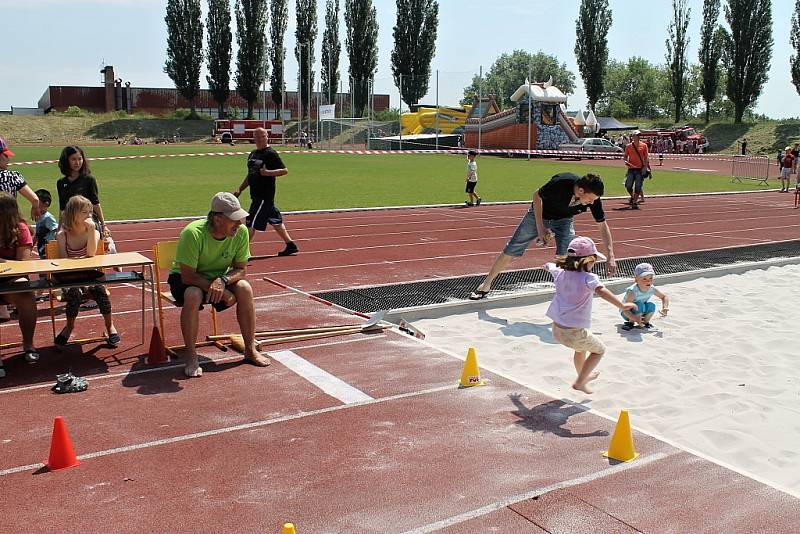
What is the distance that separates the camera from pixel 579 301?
19.4 feet

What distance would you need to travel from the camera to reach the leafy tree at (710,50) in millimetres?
71438

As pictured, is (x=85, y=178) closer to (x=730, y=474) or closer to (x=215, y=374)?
(x=215, y=374)

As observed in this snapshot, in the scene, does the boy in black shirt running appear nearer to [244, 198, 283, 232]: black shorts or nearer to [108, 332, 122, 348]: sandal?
[244, 198, 283, 232]: black shorts

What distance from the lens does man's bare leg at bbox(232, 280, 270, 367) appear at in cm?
658

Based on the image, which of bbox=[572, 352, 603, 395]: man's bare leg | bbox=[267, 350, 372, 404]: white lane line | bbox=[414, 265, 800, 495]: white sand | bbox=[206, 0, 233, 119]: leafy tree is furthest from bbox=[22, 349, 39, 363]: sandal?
bbox=[206, 0, 233, 119]: leafy tree

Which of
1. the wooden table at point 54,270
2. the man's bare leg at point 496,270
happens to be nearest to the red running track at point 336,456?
the wooden table at point 54,270

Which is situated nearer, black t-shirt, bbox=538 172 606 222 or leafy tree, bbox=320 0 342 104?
black t-shirt, bbox=538 172 606 222

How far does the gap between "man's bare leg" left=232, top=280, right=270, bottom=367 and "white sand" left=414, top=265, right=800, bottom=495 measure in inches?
72.2

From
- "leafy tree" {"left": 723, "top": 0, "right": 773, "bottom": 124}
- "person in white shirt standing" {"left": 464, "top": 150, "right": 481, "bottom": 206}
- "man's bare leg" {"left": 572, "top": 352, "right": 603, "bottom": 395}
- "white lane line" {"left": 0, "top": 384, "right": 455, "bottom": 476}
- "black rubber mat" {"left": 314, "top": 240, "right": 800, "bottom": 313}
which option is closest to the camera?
"white lane line" {"left": 0, "top": 384, "right": 455, "bottom": 476}

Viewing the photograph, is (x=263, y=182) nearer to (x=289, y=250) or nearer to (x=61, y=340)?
(x=289, y=250)

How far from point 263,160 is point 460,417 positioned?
738 centimetres

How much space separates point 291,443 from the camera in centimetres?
493

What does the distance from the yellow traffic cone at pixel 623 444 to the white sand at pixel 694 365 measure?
1.69 feet

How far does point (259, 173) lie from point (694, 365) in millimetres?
7207
